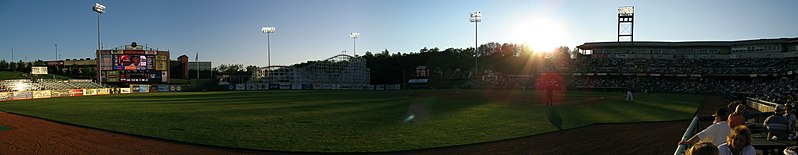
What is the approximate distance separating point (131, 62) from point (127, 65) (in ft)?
1.85

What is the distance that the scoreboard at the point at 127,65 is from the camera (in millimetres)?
53562

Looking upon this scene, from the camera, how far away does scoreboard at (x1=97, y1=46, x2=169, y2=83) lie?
5356 centimetres

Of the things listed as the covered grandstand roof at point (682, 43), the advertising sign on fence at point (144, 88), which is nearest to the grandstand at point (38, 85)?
the advertising sign on fence at point (144, 88)

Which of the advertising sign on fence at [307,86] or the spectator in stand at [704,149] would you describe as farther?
the advertising sign on fence at [307,86]

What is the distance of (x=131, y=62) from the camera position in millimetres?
54000

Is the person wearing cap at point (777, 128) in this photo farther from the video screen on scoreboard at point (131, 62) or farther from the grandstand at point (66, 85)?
the grandstand at point (66, 85)

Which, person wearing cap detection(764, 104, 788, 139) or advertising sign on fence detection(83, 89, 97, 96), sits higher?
person wearing cap detection(764, 104, 788, 139)

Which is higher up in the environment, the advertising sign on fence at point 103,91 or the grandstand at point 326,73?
the grandstand at point 326,73

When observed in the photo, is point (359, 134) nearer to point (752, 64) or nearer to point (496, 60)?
point (752, 64)

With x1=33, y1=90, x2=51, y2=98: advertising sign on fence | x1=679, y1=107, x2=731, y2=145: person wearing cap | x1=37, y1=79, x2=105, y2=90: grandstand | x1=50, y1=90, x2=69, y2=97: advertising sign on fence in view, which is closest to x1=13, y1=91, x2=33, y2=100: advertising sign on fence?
x1=33, y1=90, x2=51, y2=98: advertising sign on fence

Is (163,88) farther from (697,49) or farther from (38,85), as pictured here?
(697,49)

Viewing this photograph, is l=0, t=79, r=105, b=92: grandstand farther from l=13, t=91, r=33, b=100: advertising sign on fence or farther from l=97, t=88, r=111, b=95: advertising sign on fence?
l=13, t=91, r=33, b=100: advertising sign on fence

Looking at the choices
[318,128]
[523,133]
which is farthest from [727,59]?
[318,128]

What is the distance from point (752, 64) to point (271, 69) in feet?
230
